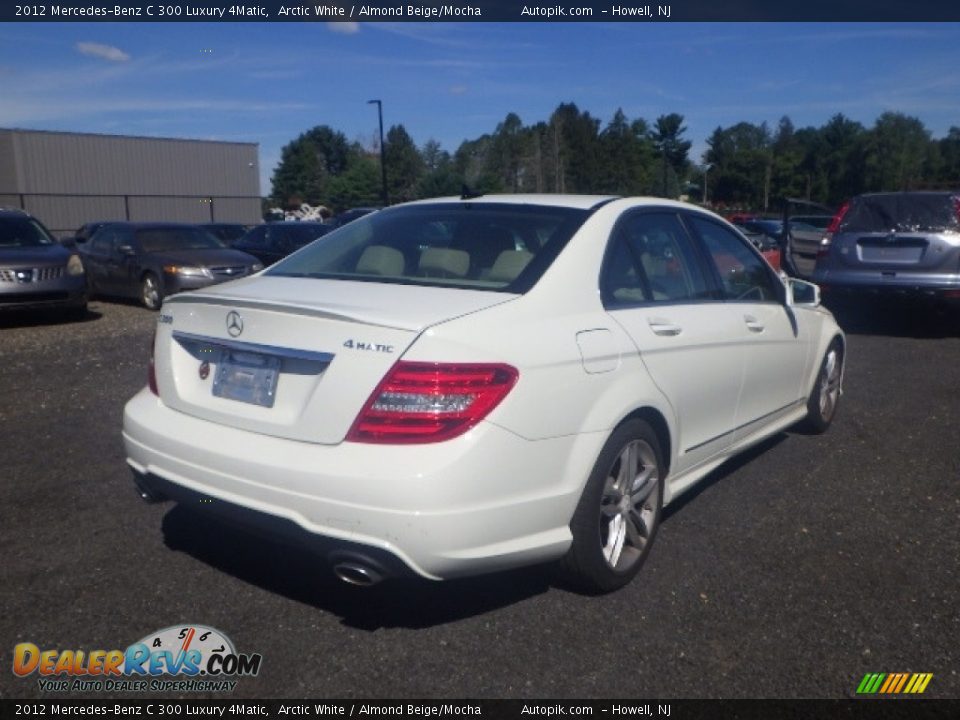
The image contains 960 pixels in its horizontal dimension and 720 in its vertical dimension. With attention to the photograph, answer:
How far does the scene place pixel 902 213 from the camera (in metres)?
10.3

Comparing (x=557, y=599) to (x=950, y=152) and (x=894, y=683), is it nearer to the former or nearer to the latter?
(x=894, y=683)

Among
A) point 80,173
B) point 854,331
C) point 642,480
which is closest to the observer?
point 642,480

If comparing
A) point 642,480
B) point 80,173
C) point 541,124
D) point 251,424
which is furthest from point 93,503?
point 80,173

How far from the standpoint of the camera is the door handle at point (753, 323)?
4484 mm

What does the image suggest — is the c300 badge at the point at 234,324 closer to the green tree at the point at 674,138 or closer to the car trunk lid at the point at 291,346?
the car trunk lid at the point at 291,346

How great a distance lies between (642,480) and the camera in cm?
365

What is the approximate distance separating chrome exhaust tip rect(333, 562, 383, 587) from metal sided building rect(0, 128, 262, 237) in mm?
36455

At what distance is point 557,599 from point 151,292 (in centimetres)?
1152

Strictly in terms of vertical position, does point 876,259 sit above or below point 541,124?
below

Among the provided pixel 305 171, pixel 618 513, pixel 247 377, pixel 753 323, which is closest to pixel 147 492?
pixel 247 377

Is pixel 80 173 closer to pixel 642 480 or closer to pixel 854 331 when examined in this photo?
pixel 854 331

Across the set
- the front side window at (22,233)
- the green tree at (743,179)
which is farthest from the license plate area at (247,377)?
the green tree at (743,179)

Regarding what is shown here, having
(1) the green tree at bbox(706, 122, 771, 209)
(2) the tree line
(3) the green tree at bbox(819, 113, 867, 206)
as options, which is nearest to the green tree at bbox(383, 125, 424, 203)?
(2) the tree line

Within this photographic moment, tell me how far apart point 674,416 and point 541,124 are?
4145 cm
